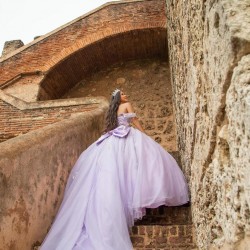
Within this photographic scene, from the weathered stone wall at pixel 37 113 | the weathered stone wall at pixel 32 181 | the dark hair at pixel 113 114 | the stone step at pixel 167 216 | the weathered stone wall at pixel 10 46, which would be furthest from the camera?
the weathered stone wall at pixel 10 46

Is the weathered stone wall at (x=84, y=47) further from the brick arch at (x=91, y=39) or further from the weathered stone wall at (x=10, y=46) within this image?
the weathered stone wall at (x=10, y=46)

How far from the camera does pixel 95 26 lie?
8.92m

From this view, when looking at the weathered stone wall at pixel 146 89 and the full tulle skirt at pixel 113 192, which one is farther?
the weathered stone wall at pixel 146 89

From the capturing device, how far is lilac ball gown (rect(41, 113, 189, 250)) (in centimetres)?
255

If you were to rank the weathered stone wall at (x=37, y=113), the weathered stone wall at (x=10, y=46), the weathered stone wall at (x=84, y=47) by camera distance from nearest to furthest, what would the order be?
the weathered stone wall at (x=37, y=113) → the weathered stone wall at (x=84, y=47) → the weathered stone wall at (x=10, y=46)

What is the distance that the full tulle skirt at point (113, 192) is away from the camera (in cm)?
254

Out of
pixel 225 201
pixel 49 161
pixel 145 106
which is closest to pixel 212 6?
pixel 225 201

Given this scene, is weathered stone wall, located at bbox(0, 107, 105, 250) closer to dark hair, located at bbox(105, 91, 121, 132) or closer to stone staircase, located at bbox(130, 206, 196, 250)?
dark hair, located at bbox(105, 91, 121, 132)

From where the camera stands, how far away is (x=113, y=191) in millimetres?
2924

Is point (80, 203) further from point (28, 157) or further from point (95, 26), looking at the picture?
point (95, 26)

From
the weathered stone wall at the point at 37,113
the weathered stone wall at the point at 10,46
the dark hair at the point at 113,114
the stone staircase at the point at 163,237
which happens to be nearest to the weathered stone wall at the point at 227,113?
the stone staircase at the point at 163,237

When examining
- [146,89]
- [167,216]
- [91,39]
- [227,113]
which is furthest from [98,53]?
[227,113]

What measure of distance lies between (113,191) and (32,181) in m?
0.68

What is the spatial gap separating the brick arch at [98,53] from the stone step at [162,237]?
6.12 m
